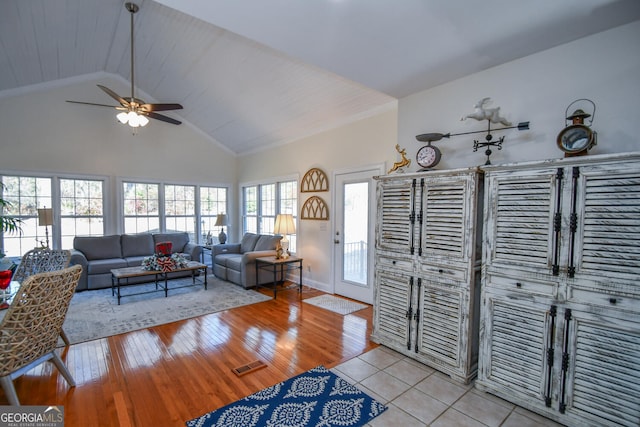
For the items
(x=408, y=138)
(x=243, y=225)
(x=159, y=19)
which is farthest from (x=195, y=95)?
(x=408, y=138)

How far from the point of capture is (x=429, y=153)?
9.68 ft

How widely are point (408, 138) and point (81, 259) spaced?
5637 millimetres

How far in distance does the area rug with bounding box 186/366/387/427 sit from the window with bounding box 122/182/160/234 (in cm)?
565

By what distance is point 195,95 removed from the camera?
581 cm

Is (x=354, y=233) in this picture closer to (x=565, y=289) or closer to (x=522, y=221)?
(x=522, y=221)

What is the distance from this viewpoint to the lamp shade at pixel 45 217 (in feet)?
16.2

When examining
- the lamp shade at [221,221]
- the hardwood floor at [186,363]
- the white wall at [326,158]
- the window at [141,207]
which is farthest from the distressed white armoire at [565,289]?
the window at [141,207]

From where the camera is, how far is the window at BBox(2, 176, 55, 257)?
5266mm

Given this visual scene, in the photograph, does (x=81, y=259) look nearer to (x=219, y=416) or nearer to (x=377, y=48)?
(x=219, y=416)

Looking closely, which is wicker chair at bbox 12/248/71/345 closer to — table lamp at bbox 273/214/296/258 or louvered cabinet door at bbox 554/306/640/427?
table lamp at bbox 273/214/296/258

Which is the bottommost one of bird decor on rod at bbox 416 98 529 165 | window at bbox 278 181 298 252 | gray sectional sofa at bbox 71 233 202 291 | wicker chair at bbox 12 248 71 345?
gray sectional sofa at bbox 71 233 202 291

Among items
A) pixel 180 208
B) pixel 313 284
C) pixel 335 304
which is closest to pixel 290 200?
pixel 313 284

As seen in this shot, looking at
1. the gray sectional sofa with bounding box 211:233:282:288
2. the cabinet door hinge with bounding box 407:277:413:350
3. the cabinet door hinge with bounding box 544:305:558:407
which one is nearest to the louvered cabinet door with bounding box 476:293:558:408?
the cabinet door hinge with bounding box 544:305:558:407

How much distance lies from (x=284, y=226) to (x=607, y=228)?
414cm
